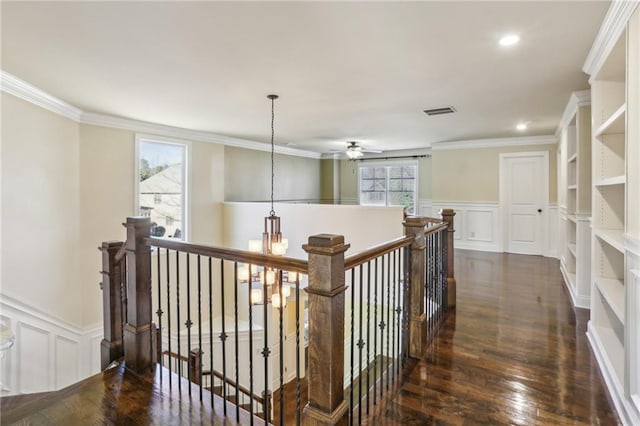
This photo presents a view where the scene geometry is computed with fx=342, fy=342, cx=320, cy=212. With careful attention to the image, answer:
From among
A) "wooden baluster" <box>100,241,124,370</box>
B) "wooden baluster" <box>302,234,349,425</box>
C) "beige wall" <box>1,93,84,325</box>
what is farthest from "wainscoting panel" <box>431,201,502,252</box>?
"beige wall" <box>1,93,84,325</box>

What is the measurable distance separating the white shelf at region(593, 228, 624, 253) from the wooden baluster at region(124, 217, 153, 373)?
310 centimetres

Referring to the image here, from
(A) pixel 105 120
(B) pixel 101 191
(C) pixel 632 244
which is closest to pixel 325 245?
(C) pixel 632 244

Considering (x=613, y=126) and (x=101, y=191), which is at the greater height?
(x=613, y=126)

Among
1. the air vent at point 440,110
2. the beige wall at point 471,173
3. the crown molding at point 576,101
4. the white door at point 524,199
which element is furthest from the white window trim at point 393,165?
the crown molding at point 576,101

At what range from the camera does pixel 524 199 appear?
6.83 meters

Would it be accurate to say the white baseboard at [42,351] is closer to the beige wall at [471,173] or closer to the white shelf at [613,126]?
the white shelf at [613,126]

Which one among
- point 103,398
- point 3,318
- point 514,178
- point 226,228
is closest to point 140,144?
point 226,228

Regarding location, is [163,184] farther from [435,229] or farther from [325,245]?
[325,245]

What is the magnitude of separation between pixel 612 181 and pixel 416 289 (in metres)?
1.52

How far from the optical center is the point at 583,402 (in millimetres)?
2043

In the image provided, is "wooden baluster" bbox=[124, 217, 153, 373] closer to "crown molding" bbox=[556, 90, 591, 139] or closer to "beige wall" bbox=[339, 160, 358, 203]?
"crown molding" bbox=[556, 90, 591, 139]

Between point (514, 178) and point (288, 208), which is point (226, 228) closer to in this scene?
point (288, 208)

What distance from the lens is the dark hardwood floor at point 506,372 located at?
1.93 m

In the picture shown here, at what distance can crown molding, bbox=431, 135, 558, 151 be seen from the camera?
6.54 m
